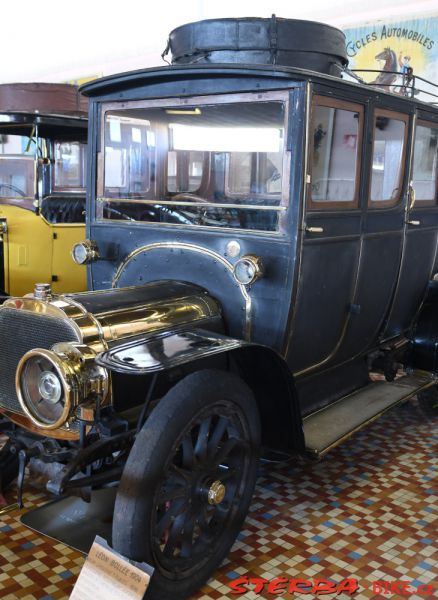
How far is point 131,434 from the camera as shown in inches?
91.4

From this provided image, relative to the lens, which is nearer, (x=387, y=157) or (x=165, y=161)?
(x=165, y=161)

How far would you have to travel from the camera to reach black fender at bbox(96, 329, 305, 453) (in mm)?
2215

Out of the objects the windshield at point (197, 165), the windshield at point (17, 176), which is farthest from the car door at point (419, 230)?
the windshield at point (17, 176)

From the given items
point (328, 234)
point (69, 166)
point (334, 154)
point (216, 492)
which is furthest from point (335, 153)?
point (69, 166)

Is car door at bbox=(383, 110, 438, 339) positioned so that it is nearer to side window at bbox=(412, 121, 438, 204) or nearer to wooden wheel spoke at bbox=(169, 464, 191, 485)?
side window at bbox=(412, 121, 438, 204)

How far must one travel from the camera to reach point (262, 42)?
3.16m

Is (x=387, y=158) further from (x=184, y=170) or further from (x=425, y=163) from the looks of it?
(x=184, y=170)

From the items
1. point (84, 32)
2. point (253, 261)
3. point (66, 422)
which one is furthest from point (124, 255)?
point (84, 32)

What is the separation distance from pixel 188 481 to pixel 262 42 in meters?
2.06

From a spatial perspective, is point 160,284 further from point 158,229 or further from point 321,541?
point 321,541

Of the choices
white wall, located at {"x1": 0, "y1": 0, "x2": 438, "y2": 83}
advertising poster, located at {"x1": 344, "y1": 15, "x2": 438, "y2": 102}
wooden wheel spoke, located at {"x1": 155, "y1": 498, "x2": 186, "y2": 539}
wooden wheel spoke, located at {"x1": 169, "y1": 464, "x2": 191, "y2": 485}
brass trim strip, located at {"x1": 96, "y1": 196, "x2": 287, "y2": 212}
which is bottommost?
wooden wheel spoke, located at {"x1": 155, "y1": 498, "x2": 186, "y2": 539}

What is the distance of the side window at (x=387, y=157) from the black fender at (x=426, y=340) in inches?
32.2

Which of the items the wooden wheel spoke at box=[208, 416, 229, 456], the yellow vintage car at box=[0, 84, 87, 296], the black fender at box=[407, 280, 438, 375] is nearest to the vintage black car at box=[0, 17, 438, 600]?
the wooden wheel spoke at box=[208, 416, 229, 456]

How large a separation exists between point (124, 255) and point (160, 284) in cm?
A: 36
